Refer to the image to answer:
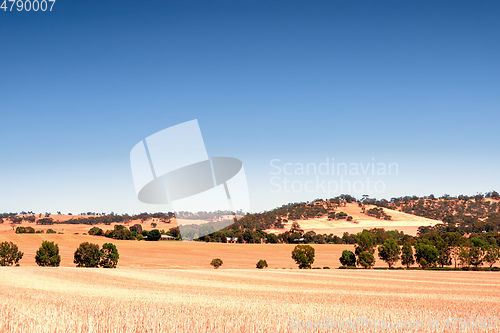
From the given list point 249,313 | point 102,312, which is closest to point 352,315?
point 249,313

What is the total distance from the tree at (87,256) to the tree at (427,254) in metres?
79.9

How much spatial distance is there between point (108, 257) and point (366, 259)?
62439 mm

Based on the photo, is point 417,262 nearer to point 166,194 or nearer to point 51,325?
point 166,194

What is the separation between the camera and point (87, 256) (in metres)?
91.2

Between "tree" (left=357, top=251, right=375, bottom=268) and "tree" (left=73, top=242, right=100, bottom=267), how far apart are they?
63.8 meters

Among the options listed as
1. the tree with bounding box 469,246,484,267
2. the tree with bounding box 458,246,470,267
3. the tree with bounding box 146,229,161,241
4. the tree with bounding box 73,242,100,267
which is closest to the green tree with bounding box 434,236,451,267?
the tree with bounding box 458,246,470,267

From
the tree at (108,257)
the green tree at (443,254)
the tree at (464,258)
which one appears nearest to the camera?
the tree at (108,257)

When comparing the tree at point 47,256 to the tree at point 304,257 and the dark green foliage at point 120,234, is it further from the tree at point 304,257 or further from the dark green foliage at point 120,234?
the dark green foliage at point 120,234

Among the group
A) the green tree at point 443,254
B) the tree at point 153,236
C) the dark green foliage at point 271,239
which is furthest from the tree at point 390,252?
the tree at point 153,236

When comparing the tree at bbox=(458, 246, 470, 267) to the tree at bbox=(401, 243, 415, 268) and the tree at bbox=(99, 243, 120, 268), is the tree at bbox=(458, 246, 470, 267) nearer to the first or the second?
the tree at bbox=(401, 243, 415, 268)

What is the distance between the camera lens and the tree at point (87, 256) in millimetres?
91062

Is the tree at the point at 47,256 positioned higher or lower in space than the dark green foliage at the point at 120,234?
lower

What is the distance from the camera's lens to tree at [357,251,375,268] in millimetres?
103000

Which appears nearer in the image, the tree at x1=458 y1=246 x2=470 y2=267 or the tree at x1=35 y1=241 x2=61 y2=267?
the tree at x1=35 y1=241 x2=61 y2=267
